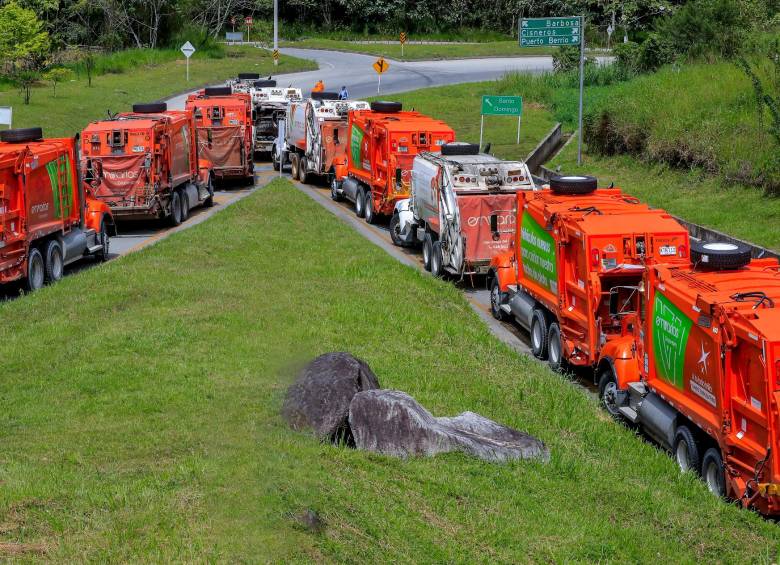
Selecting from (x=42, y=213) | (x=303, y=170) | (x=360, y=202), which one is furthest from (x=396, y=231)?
(x=303, y=170)

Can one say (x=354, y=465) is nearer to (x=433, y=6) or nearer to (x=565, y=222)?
(x=565, y=222)

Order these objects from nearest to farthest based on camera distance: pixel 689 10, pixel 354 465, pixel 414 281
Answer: pixel 354 465 → pixel 414 281 → pixel 689 10

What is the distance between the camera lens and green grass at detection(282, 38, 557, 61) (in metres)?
79.9

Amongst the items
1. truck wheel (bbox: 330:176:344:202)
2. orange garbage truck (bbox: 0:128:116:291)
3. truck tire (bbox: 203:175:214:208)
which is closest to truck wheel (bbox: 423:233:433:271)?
orange garbage truck (bbox: 0:128:116:291)

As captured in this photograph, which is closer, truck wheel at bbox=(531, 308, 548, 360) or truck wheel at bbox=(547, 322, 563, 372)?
truck wheel at bbox=(547, 322, 563, 372)

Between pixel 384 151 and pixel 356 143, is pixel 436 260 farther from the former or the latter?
pixel 356 143

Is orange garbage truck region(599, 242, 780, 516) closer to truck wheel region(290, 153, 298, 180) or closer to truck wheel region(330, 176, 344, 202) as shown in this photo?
truck wheel region(330, 176, 344, 202)

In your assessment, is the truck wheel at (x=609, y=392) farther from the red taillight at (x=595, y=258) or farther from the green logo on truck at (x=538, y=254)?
the green logo on truck at (x=538, y=254)

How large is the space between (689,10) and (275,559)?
42865 millimetres

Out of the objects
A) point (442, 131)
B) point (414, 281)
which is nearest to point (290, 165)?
point (442, 131)

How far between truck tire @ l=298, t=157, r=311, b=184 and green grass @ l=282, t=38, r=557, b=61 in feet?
130

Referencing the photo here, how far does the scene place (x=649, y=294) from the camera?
14.1 m

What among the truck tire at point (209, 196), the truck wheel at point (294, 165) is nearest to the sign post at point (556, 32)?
the truck wheel at point (294, 165)

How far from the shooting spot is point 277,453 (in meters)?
10.8
